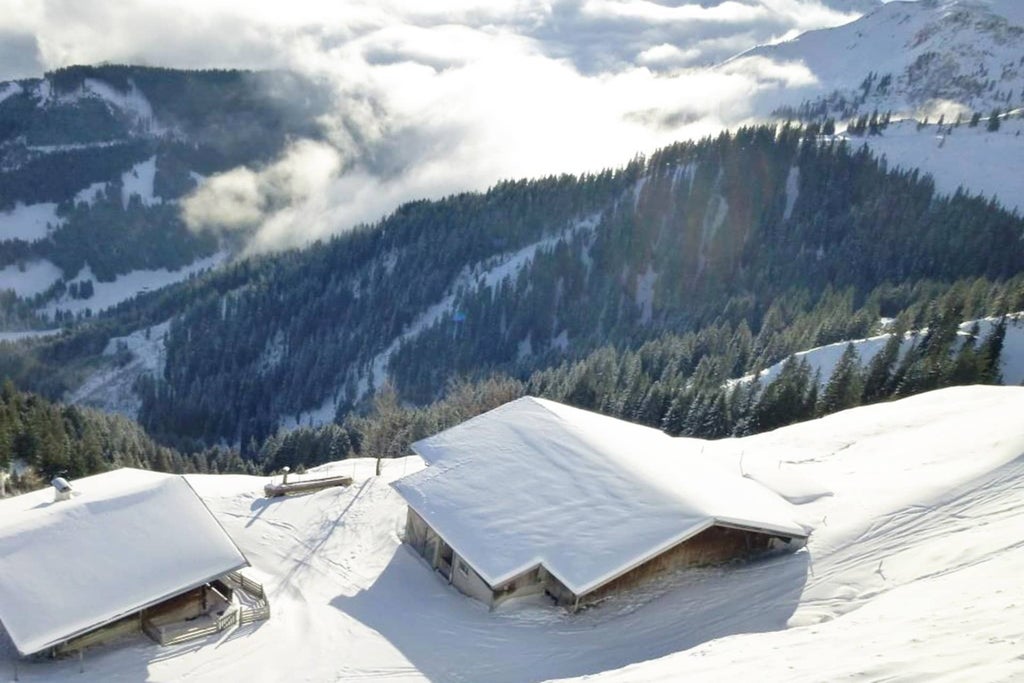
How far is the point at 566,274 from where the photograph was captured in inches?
5960

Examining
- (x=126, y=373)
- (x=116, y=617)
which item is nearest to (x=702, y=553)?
(x=116, y=617)

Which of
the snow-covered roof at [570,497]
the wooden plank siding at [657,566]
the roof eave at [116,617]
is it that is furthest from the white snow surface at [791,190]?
the roof eave at [116,617]

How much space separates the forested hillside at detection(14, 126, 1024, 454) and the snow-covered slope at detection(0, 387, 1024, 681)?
87913mm

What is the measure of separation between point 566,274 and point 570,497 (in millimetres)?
123688

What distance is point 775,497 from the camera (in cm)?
3050

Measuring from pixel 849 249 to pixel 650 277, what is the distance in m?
36.4

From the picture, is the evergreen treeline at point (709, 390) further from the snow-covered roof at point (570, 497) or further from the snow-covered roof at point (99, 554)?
the snow-covered roof at point (99, 554)

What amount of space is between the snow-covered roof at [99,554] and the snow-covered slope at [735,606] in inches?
66.1

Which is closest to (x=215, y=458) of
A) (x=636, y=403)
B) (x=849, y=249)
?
(x=636, y=403)

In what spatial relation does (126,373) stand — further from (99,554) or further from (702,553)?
(702,553)

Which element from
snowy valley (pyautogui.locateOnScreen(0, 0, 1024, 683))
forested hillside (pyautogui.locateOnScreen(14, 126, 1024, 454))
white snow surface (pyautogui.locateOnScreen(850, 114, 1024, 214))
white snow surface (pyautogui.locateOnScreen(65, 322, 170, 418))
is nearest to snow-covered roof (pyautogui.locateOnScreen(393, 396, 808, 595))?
snowy valley (pyautogui.locateOnScreen(0, 0, 1024, 683))

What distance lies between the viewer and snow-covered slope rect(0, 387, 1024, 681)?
16625 mm

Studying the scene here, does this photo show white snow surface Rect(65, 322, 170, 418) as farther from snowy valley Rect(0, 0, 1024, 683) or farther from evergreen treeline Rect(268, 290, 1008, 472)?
evergreen treeline Rect(268, 290, 1008, 472)

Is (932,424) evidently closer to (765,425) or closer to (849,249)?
(765,425)
